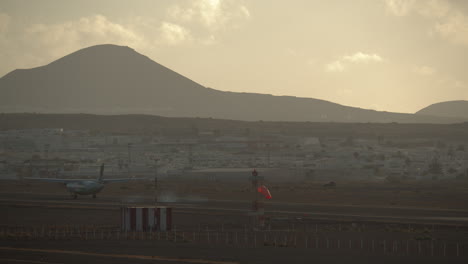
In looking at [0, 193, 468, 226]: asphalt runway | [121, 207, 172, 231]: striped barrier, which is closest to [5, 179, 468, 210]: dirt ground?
[0, 193, 468, 226]: asphalt runway

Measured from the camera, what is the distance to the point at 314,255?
4209 centimetres

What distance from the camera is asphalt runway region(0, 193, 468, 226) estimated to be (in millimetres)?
66000

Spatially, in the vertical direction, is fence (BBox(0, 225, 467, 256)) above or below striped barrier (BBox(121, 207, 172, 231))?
below

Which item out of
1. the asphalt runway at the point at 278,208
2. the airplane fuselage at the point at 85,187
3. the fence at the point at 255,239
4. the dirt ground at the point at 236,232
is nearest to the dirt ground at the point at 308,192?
the dirt ground at the point at 236,232

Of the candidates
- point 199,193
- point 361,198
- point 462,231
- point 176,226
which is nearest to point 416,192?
point 361,198

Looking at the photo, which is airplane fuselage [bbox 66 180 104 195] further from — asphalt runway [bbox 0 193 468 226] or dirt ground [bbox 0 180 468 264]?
dirt ground [bbox 0 180 468 264]

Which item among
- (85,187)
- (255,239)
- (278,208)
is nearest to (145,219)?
(255,239)

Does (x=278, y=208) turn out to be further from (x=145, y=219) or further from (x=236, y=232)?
(x=145, y=219)

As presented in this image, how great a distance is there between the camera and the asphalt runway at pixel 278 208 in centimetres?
6600

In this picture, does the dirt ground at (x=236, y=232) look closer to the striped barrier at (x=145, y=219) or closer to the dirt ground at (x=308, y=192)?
the dirt ground at (x=308, y=192)

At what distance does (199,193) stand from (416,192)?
30.6m

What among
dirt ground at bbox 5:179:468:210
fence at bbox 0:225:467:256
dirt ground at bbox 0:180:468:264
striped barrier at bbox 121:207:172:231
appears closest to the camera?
dirt ground at bbox 0:180:468:264

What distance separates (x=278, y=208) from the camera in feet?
250

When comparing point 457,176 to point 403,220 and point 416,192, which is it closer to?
point 416,192
